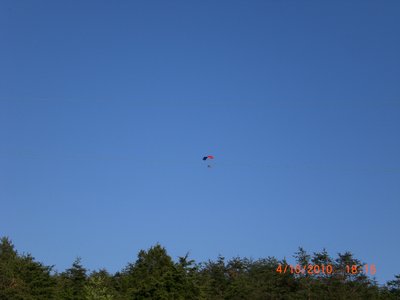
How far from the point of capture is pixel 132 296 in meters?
68.1

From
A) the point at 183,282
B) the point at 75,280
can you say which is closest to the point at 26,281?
the point at 75,280

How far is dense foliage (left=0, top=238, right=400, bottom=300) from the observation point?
68.5m

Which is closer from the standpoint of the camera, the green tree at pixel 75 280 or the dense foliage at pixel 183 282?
the dense foliage at pixel 183 282

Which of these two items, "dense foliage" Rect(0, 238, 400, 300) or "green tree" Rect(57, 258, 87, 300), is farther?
"green tree" Rect(57, 258, 87, 300)

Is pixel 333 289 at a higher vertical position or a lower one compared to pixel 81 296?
higher

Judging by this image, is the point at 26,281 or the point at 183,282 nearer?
the point at 183,282

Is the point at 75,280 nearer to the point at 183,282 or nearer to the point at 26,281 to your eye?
the point at 26,281

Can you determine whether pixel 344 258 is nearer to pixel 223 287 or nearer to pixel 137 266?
pixel 223 287

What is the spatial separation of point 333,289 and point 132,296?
167 feet

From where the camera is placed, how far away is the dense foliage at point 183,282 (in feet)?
225

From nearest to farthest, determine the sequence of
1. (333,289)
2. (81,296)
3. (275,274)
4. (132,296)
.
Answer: (132,296) → (81,296) → (333,289) → (275,274)

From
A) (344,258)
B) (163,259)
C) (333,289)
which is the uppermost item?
(344,258)

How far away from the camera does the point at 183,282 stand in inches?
2724

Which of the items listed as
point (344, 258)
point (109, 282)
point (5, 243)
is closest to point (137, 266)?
point (109, 282)
